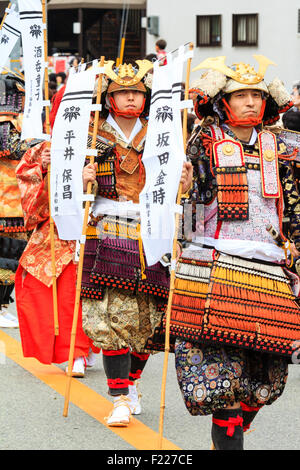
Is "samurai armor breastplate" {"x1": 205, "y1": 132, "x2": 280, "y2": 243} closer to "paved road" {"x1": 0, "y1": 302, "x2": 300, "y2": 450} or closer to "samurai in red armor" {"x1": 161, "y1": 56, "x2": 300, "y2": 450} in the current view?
"samurai in red armor" {"x1": 161, "y1": 56, "x2": 300, "y2": 450}

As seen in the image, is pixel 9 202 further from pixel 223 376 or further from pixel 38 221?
pixel 223 376

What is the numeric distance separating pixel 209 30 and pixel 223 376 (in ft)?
75.4

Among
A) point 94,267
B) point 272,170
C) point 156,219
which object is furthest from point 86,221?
point 272,170

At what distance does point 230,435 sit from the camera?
4105mm

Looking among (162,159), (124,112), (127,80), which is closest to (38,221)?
(124,112)

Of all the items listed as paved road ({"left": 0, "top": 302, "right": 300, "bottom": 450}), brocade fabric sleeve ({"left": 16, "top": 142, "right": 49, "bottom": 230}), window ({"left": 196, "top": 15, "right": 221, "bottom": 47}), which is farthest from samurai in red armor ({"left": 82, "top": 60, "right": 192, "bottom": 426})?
window ({"left": 196, "top": 15, "right": 221, "bottom": 47})

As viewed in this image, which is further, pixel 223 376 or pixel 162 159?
pixel 162 159

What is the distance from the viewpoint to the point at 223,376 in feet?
13.4

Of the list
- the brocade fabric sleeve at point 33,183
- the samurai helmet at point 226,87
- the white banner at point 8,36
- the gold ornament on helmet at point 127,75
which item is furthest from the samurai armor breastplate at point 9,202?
the samurai helmet at point 226,87

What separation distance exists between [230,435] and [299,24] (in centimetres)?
2196

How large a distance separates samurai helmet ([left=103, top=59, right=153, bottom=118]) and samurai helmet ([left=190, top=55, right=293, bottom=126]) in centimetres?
83

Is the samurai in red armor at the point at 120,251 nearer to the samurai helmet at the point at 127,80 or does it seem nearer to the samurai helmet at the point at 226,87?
the samurai helmet at the point at 127,80

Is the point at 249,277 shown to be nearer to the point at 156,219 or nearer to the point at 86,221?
the point at 156,219

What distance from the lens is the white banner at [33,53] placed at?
598 cm
